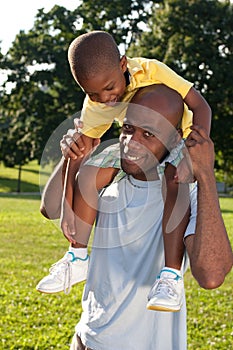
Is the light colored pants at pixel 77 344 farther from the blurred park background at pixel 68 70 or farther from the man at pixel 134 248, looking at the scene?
the blurred park background at pixel 68 70

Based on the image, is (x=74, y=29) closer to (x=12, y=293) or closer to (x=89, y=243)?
(x=12, y=293)

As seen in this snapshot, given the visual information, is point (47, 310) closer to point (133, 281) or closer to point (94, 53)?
point (133, 281)

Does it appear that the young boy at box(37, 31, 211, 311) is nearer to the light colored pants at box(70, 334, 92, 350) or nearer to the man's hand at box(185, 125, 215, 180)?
the man's hand at box(185, 125, 215, 180)

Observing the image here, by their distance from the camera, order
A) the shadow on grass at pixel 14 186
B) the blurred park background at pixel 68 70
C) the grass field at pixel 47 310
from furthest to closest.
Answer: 1. the shadow on grass at pixel 14 186
2. the blurred park background at pixel 68 70
3. the grass field at pixel 47 310

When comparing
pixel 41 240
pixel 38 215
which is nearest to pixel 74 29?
pixel 38 215

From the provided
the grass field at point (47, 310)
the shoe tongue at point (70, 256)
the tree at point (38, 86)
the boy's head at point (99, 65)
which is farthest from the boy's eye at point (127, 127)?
the tree at point (38, 86)

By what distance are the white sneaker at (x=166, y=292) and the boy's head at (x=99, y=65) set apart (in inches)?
26.4

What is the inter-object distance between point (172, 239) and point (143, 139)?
322 millimetres

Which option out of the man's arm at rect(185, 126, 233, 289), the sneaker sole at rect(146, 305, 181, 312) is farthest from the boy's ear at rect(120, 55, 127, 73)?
the sneaker sole at rect(146, 305, 181, 312)

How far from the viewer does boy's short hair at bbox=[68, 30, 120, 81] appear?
92.8 inches

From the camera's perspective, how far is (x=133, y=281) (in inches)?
88.7

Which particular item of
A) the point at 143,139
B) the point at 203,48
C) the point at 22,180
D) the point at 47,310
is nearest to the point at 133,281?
the point at 143,139

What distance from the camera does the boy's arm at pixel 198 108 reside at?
2336 millimetres

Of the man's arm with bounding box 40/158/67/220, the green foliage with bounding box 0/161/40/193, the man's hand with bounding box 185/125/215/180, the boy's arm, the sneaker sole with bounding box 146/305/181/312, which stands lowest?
the green foliage with bounding box 0/161/40/193
